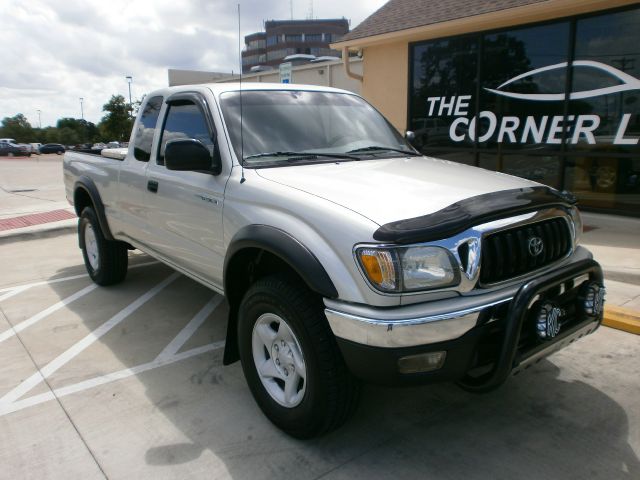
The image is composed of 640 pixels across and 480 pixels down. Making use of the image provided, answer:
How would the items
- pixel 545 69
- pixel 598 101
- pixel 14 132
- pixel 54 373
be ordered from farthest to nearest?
pixel 14 132 → pixel 545 69 → pixel 598 101 → pixel 54 373

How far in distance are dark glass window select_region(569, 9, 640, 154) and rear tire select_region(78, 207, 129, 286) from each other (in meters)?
6.48

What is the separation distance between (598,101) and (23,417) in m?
7.82

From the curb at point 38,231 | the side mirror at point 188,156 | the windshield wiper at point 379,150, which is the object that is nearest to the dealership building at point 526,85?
the windshield wiper at point 379,150

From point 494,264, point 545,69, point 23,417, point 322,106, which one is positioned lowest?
point 23,417

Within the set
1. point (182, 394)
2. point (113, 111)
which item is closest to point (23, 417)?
point (182, 394)

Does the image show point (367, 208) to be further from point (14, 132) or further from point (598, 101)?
point (14, 132)

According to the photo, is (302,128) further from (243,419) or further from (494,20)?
(494,20)

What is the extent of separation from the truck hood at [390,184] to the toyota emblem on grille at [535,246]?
347 mm

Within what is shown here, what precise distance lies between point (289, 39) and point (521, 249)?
281 ft

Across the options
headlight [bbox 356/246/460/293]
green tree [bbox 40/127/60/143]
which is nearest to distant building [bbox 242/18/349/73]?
green tree [bbox 40/127/60/143]

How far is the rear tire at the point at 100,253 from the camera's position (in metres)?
5.32

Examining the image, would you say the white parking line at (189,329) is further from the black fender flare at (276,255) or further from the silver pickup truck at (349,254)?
the black fender flare at (276,255)

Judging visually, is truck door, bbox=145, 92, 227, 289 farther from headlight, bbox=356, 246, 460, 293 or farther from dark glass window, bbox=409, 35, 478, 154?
dark glass window, bbox=409, 35, 478, 154

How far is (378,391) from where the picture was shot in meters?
3.31
